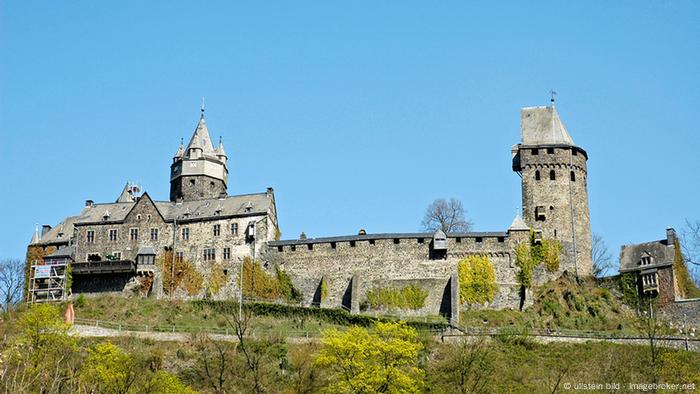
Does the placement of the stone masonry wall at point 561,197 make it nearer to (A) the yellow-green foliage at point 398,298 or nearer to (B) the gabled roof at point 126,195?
(A) the yellow-green foliage at point 398,298

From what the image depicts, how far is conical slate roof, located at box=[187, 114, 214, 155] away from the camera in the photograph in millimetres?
69644

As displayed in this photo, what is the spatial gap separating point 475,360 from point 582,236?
17.2 m

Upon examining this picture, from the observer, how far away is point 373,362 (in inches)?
1715

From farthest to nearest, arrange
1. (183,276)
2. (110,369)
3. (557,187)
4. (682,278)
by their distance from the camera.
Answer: (557,187) < (183,276) < (682,278) < (110,369)

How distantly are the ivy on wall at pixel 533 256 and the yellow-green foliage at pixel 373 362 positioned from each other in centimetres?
1507

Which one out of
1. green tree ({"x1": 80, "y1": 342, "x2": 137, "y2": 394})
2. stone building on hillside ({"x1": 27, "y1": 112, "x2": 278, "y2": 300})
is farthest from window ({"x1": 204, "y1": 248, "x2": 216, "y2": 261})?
green tree ({"x1": 80, "y1": 342, "x2": 137, "y2": 394})

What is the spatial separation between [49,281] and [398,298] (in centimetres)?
2244

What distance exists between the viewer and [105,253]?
63188 mm

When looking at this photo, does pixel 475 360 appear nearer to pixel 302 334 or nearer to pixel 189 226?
pixel 302 334

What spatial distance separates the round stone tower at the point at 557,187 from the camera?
60.6m

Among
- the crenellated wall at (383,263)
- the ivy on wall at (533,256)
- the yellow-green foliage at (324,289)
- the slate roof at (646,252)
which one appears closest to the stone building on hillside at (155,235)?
the crenellated wall at (383,263)

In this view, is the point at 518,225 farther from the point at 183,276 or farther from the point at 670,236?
the point at 183,276

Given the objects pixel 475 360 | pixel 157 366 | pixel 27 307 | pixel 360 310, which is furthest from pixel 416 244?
pixel 27 307

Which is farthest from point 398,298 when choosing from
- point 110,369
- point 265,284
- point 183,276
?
point 110,369
